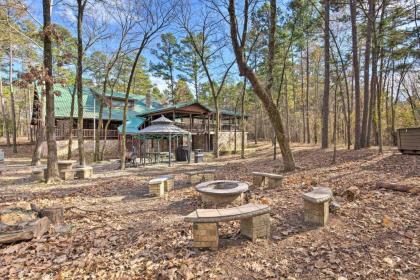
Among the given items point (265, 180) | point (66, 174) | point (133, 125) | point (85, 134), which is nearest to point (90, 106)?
point (85, 134)

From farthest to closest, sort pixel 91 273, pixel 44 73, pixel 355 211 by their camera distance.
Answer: pixel 44 73
pixel 355 211
pixel 91 273

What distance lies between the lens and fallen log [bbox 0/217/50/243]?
3645mm

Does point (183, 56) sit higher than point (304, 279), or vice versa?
point (183, 56)

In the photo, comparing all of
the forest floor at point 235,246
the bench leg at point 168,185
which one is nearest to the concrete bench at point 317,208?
the forest floor at point 235,246

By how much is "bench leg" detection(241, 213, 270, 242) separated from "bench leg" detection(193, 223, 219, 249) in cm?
53

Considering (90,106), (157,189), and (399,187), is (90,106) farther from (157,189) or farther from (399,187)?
(399,187)

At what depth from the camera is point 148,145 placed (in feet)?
85.9

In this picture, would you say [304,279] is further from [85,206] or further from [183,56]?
[183,56]

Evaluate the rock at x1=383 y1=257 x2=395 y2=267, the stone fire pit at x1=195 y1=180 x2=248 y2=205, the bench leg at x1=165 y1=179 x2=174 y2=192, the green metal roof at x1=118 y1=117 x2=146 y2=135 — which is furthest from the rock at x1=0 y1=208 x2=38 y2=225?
the green metal roof at x1=118 y1=117 x2=146 y2=135

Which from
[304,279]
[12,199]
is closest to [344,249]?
[304,279]

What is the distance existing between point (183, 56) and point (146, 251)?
27314mm

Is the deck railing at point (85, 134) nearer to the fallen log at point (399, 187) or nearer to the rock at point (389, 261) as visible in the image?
the fallen log at point (399, 187)

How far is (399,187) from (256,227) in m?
3.90

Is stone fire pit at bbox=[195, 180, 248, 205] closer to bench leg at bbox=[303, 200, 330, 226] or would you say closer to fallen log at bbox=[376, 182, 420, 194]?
bench leg at bbox=[303, 200, 330, 226]
